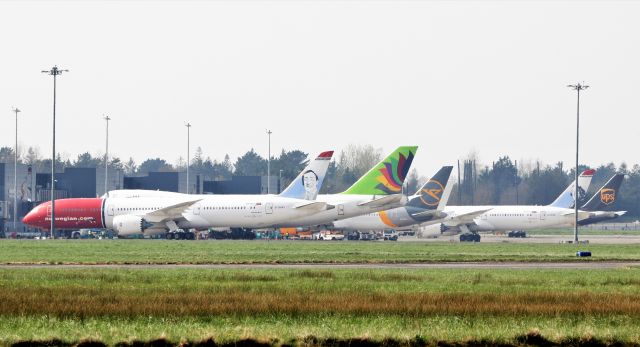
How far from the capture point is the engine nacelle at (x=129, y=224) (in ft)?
354

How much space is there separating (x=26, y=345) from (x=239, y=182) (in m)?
158

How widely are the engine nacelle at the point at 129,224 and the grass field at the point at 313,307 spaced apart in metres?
63.9

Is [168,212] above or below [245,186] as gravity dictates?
below

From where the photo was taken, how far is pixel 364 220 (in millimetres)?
126188

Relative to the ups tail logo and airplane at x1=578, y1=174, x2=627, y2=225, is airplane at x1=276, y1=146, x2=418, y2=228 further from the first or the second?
the ups tail logo

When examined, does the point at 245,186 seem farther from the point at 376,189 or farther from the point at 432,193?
the point at 376,189

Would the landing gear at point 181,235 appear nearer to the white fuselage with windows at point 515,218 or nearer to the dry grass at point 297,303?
the white fuselage with windows at point 515,218

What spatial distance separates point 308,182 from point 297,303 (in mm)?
77856

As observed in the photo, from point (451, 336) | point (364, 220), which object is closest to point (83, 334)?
point (451, 336)

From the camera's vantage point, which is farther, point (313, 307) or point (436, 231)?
point (436, 231)

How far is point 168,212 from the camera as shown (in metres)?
109

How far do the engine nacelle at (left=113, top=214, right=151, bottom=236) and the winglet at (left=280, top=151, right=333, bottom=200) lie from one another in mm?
13287

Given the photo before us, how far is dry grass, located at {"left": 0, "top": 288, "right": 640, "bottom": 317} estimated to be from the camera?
28.9 metres

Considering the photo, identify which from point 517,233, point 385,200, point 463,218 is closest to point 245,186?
point 517,233
